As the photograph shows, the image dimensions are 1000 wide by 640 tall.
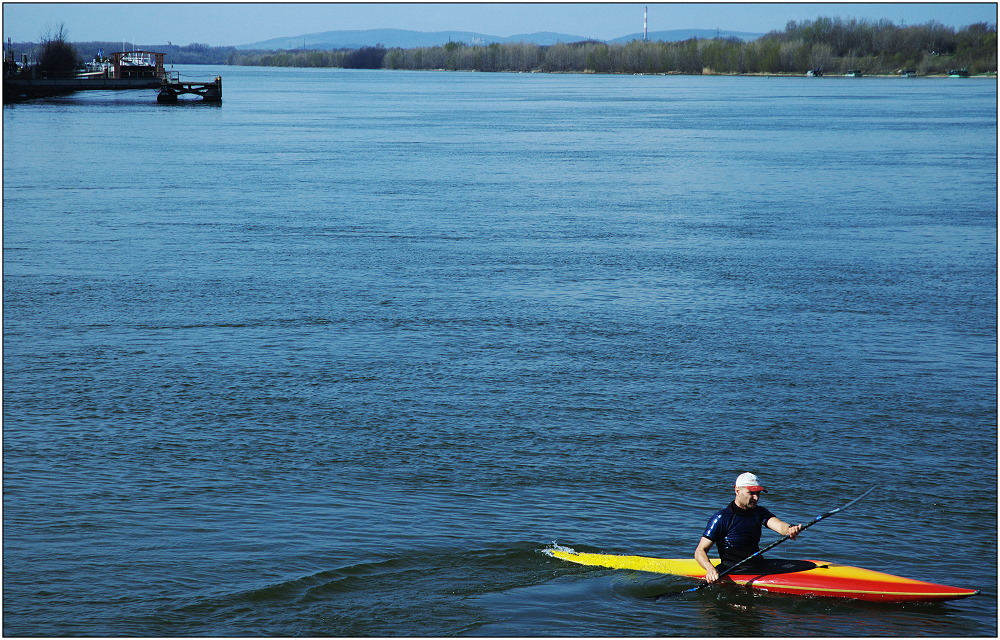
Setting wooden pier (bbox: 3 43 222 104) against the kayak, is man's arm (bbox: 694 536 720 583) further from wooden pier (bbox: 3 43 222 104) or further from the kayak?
wooden pier (bbox: 3 43 222 104)

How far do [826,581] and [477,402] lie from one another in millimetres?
6781

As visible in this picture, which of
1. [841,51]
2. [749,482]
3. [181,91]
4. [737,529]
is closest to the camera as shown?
[749,482]

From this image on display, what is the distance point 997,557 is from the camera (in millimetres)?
11641

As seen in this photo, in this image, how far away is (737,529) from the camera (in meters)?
10.4

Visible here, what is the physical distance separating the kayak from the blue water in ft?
0.50

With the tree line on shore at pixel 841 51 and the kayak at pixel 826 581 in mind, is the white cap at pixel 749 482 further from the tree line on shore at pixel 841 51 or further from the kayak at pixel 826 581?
the tree line on shore at pixel 841 51

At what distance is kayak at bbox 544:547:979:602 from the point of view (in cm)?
1030

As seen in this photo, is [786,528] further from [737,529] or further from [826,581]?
[826,581]

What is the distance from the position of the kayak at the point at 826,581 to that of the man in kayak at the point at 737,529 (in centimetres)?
23

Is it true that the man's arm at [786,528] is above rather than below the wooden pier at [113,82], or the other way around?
below

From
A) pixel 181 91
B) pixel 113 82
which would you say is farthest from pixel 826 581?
pixel 113 82

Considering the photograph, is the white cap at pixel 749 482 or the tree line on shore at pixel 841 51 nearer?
the white cap at pixel 749 482

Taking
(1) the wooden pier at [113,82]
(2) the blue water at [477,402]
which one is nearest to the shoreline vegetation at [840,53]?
(1) the wooden pier at [113,82]

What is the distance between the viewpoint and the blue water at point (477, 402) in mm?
10891
